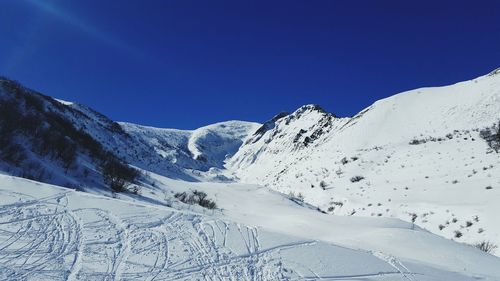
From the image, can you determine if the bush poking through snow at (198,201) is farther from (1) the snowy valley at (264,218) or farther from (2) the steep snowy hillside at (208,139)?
(2) the steep snowy hillside at (208,139)

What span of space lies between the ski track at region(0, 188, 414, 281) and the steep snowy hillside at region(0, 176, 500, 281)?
0.01 meters

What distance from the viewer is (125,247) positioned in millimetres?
6832

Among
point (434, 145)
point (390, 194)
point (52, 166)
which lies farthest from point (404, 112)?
point (52, 166)

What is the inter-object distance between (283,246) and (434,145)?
23.8 meters

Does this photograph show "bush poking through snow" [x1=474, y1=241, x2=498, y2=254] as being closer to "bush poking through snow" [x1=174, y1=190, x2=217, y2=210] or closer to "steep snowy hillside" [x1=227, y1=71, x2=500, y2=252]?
"steep snowy hillside" [x1=227, y1=71, x2=500, y2=252]

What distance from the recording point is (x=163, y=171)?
43812 mm

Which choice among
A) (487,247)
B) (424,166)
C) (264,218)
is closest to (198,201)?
(264,218)

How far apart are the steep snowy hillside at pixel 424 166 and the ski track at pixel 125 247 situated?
8857 millimetres

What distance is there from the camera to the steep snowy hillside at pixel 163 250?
6.01 m

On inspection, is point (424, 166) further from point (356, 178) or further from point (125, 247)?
point (125, 247)

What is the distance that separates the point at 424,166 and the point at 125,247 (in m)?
20.8

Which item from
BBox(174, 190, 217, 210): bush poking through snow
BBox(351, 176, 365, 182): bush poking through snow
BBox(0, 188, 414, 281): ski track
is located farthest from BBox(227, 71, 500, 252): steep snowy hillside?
BBox(0, 188, 414, 281): ski track

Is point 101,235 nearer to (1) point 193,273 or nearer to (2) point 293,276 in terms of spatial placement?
(1) point 193,273

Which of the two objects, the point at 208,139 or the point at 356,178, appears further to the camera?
the point at 208,139
